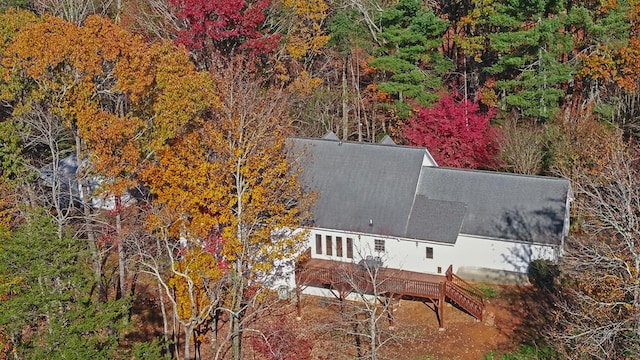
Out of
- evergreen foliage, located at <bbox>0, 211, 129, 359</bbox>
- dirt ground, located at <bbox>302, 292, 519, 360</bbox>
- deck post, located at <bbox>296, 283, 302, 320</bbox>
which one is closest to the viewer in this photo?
evergreen foliage, located at <bbox>0, 211, 129, 359</bbox>

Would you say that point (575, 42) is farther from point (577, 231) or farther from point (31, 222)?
point (31, 222)

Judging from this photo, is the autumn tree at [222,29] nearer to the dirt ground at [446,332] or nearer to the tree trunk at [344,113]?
the tree trunk at [344,113]

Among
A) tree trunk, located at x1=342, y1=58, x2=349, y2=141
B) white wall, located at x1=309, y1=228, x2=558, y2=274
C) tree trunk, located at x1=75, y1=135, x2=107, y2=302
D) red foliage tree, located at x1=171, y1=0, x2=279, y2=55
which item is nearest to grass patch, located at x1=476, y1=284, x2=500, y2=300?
white wall, located at x1=309, y1=228, x2=558, y2=274

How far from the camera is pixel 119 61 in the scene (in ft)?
85.5

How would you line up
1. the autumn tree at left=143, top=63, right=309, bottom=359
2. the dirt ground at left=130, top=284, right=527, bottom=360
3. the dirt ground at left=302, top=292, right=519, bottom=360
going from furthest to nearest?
the dirt ground at left=130, top=284, right=527, bottom=360 → the dirt ground at left=302, top=292, right=519, bottom=360 → the autumn tree at left=143, top=63, right=309, bottom=359

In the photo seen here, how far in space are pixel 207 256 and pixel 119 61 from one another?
832 centimetres

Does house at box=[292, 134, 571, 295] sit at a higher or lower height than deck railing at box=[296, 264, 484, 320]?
higher

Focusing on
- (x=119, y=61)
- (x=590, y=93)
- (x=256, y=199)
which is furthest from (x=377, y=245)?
(x=590, y=93)

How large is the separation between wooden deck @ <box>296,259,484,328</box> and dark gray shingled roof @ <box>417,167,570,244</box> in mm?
2963

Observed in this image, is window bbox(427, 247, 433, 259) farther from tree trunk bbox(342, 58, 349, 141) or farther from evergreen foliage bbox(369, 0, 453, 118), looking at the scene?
tree trunk bbox(342, 58, 349, 141)

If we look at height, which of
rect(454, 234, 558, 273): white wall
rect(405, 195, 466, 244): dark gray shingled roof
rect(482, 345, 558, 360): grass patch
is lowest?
rect(482, 345, 558, 360): grass patch

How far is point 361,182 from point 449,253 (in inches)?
213

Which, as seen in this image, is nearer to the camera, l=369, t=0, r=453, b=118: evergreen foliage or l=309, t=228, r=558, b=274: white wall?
l=309, t=228, r=558, b=274: white wall

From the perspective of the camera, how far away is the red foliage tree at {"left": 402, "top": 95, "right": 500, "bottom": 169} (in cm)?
3572
